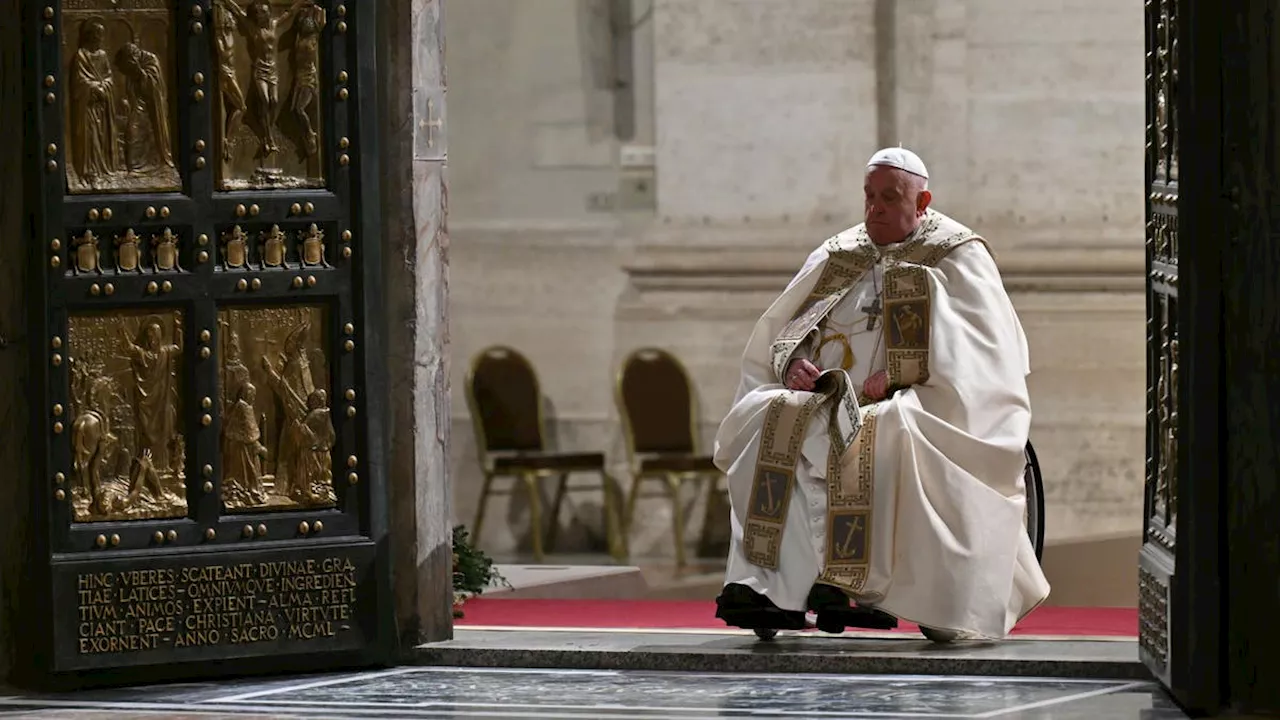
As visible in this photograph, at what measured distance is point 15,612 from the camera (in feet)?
25.3

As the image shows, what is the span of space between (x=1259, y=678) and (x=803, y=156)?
6.82m

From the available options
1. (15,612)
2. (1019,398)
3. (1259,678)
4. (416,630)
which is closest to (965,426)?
(1019,398)

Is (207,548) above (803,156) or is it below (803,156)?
below

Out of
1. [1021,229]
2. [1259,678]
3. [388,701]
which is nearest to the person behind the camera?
[1259,678]

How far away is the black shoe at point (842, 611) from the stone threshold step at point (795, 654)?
0.09m

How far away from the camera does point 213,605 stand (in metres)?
7.84

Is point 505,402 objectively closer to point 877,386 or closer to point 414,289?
point 414,289

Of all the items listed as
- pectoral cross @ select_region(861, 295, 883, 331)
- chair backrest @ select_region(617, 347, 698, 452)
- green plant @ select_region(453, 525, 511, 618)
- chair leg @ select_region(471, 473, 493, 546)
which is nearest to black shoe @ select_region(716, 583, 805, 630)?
pectoral cross @ select_region(861, 295, 883, 331)

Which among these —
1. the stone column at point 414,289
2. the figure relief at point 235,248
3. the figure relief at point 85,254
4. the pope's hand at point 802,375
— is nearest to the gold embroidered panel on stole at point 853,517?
the pope's hand at point 802,375

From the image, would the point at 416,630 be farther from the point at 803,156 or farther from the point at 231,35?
the point at 803,156

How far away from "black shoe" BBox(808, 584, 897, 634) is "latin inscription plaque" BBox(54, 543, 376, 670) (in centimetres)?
144

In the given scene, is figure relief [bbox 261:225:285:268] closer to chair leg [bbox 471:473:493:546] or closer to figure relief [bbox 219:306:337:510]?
figure relief [bbox 219:306:337:510]

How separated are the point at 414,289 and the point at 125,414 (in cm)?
102

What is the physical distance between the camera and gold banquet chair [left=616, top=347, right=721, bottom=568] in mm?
13484
